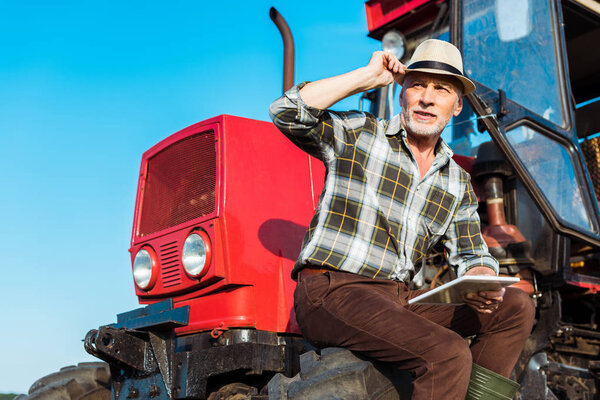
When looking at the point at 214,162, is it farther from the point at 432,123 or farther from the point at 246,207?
the point at 432,123

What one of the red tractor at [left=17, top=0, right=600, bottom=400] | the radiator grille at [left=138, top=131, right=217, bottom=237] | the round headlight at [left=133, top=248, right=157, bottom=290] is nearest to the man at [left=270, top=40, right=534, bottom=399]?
the red tractor at [left=17, top=0, right=600, bottom=400]

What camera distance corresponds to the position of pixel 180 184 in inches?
120

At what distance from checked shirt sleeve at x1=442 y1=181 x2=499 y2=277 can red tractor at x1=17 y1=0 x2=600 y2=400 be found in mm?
461

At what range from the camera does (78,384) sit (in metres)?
3.45

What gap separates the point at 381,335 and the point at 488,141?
1.93 metres

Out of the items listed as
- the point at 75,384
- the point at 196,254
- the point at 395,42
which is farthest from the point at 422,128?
the point at 75,384

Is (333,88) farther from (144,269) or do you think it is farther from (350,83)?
(144,269)

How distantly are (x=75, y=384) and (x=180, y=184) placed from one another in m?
1.26

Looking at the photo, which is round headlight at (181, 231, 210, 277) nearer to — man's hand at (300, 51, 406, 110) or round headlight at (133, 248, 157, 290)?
round headlight at (133, 248, 157, 290)

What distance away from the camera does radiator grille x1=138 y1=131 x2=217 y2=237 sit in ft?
9.44

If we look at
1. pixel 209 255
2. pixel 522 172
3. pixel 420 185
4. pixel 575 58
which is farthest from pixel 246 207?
pixel 575 58

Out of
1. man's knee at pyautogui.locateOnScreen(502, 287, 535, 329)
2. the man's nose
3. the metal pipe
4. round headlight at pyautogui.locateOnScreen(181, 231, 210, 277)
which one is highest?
the metal pipe

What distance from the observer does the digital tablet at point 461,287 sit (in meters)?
1.80

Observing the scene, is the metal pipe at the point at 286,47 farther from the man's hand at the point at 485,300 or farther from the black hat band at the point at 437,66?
the man's hand at the point at 485,300
